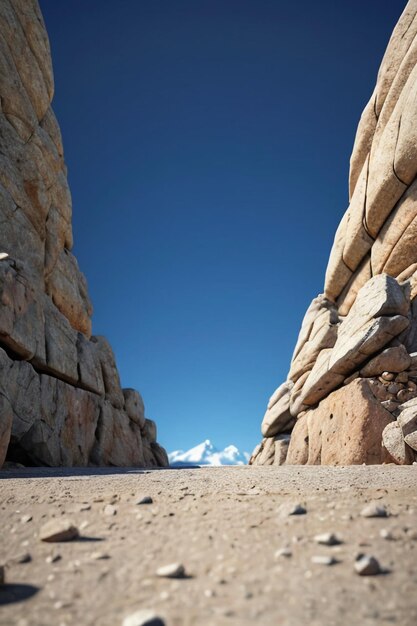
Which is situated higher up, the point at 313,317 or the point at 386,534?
the point at 313,317

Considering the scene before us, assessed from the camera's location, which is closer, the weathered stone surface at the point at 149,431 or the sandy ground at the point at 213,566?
the sandy ground at the point at 213,566

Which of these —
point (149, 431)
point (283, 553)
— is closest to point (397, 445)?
point (283, 553)

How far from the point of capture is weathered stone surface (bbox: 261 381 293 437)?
3042 cm

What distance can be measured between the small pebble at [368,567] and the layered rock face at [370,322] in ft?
33.3

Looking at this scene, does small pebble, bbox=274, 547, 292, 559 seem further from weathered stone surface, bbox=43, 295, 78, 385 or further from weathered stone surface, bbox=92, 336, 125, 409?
weathered stone surface, bbox=92, 336, 125, 409

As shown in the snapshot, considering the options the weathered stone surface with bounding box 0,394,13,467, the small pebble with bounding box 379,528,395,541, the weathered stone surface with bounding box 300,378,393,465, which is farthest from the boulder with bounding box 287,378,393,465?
the small pebble with bounding box 379,528,395,541

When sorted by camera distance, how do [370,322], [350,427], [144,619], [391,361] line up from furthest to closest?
1. [370,322]
2. [350,427]
3. [391,361]
4. [144,619]

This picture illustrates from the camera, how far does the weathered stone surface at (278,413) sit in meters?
30.4

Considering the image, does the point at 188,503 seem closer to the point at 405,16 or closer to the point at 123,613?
the point at 123,613

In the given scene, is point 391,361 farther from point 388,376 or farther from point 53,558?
point 53,558

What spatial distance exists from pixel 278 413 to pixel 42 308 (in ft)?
62.5

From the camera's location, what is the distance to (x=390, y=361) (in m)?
17.4

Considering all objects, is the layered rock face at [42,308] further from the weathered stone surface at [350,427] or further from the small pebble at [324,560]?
the weathered stone surface at [350,427]

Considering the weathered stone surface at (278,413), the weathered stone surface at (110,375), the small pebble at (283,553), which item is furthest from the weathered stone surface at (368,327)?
the small pebble at (283,553)
